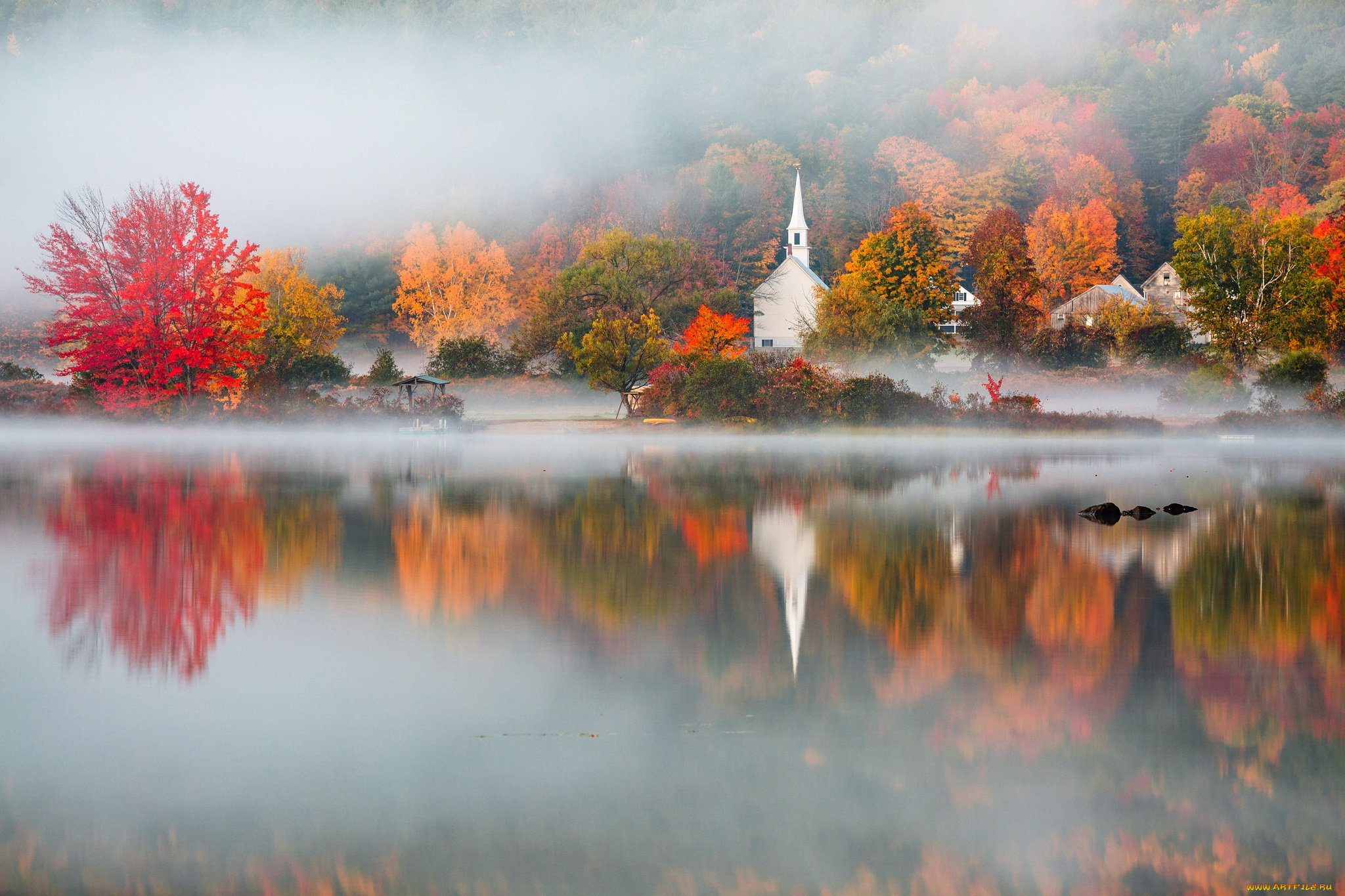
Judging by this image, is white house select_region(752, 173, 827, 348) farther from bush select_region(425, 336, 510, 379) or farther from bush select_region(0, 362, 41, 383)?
bush select_region(0, 362, 41, 383)

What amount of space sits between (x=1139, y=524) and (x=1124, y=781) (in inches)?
392

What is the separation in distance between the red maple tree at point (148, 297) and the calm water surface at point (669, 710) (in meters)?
28.1

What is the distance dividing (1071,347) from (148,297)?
40.6 m

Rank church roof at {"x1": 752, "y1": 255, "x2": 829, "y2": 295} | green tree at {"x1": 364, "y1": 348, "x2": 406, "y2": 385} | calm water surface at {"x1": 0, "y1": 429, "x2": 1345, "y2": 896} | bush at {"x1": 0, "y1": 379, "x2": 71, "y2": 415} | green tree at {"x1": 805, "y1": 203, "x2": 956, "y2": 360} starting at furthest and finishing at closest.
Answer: church roof at {"x1": 752, "y1": 255, "x2": 829, "y2": 295} → green tree at {"x1": 805, "y1": 203, "x2": 956, "y2": 360} → green tree at {"x1": 364, "y1": 348, "x2": 406, "y2": 385} → bush at {"x1": 0, "y1": 379, "x2": 71, "y2": 415} → calm water surface at {"x1": 0, "y1": 429, "x2": 1345, "y2": 896}

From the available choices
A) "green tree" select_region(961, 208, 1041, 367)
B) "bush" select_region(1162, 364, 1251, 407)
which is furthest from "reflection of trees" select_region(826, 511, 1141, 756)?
"green tree" select_region(961, 208, 1041, 367)

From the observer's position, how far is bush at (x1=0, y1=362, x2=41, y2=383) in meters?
50.1

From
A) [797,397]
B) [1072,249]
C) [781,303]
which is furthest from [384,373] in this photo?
[1072,249]

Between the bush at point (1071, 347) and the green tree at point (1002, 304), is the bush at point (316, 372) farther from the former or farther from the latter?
the bush at point (1071, 347)

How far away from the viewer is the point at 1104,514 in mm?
14844

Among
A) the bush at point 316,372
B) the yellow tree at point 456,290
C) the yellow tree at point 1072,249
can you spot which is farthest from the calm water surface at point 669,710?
the yellow tree at point 1072,249

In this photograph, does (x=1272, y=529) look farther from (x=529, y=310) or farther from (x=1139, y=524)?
(x=529, y=310)

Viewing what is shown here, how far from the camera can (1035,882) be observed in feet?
13.6

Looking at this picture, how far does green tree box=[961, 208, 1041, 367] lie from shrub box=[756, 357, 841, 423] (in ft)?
60.7

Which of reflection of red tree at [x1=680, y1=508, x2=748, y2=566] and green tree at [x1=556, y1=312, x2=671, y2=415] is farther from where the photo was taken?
green tree at [x1=556, y1=312, x2=671, y2=415]
